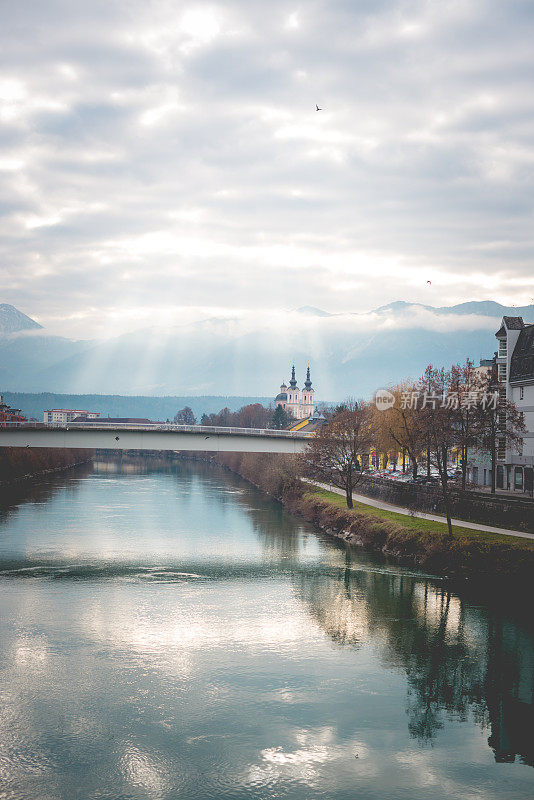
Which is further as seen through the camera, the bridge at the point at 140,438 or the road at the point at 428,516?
the bridge at the point at 140,438

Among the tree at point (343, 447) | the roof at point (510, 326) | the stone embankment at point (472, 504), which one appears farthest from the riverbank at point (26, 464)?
the roof at point (510, 326)

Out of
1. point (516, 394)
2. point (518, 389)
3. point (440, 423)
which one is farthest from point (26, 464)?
point (440, 423)

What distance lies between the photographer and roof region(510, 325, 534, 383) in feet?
204

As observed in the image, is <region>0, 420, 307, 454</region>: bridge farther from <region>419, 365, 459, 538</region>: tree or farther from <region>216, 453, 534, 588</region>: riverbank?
<region>419, 365, 459, 538</region>: tree

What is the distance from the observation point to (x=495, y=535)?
46906 mm

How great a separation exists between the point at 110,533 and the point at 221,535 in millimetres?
8623

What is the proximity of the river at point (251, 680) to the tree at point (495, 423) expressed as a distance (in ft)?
51.3

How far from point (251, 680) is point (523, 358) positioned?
4407 cm

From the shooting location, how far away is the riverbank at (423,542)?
1676 inches

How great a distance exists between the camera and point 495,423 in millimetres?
59969

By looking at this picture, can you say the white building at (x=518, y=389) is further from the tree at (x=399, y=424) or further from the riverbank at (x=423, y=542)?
the riverbank at (x=423, y=542)

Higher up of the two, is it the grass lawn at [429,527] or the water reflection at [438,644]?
the grass lawn at [429,527]

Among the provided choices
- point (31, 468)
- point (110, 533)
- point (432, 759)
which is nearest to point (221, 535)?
point (110, 533)

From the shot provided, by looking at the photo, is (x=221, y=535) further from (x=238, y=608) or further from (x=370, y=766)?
(x=370, y=766)
